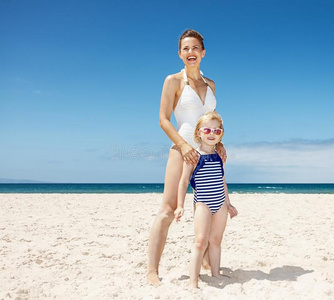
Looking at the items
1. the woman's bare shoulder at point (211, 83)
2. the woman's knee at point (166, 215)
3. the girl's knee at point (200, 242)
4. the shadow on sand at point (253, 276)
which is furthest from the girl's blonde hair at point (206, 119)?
the shadow on sand at point (253, 276)

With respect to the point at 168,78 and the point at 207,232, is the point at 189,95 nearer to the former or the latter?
the point at 168,78

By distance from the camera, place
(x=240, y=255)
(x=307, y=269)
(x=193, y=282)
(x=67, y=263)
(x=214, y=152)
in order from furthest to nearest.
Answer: (x=240, y=255) < (x=67, y=263) < (x=307, y=269) < (x=214, y=152) < (x=193, y=282)

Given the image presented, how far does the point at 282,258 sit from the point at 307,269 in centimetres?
50

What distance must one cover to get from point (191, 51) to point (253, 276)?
2.30m

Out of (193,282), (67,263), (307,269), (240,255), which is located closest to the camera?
(193,282)

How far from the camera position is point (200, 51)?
3.31 metres

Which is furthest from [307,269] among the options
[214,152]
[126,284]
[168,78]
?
[168,78]

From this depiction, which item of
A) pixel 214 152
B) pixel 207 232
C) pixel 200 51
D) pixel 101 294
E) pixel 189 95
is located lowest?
pixel 101 294

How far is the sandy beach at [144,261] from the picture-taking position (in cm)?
300

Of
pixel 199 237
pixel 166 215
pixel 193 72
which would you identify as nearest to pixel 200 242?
pixel 199 237

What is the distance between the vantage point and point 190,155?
2.97 m

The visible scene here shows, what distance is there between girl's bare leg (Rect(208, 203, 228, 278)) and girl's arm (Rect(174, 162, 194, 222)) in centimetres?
39

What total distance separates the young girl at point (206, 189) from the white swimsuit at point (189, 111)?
0.10 metres

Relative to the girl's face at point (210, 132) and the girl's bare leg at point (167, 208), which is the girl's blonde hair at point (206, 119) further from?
the girl's bare leg at point (167, 208)
